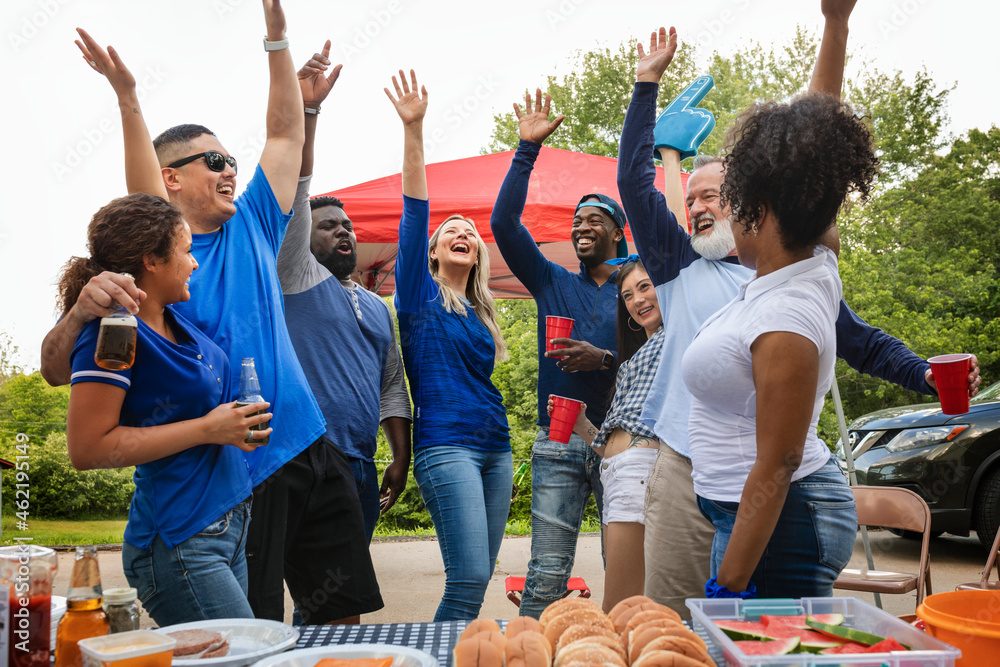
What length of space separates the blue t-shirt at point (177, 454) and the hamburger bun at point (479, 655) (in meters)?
0.93

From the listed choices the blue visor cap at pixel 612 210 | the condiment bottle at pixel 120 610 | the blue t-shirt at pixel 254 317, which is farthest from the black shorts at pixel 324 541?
the blue visor cap at pixel 612 210

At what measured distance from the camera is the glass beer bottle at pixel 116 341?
4.72 ft

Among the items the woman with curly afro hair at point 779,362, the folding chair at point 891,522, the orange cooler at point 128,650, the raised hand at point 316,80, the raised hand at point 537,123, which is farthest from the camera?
the folding chair at point 891,522

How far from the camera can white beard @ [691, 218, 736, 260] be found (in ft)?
7.58

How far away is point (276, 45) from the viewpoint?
89.9 inches

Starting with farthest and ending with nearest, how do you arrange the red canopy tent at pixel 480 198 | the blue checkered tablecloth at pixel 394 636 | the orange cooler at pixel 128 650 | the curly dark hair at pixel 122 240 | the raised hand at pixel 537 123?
the red canopy tent at pixel 480 198 → the raised hand at pixel 537 123 → the curly dark hair at pixel 122 240 → the blue checkered tablecloth at pixel 394 636 → the orange cooler at pixel 128 650

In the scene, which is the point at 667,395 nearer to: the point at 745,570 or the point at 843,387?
the point at 745,570

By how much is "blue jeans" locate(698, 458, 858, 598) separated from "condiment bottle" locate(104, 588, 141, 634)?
3.93 feet

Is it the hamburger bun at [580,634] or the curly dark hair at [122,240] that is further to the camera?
the curly dark hair at [122,240]

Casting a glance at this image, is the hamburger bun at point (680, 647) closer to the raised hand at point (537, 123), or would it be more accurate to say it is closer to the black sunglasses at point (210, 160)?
the black sunglasses at point (210, 160)

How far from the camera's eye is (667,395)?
233cm

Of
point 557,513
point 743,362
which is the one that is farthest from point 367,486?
point 743,362

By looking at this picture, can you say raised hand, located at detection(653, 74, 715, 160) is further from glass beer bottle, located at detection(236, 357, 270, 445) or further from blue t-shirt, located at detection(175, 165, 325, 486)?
glass beer bottle, located at detection(236, 357, 270, 445)

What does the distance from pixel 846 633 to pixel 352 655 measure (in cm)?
80
